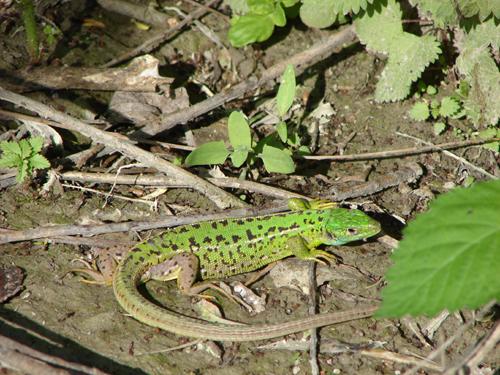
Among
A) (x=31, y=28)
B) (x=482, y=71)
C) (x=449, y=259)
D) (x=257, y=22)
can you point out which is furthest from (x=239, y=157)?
(x=482, y=71)

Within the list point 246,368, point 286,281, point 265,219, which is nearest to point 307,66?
point 265,219

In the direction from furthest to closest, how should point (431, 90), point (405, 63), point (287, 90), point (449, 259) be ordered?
point (431, 90) < point (405, 63) < point (287, 90) < point (449, 259)

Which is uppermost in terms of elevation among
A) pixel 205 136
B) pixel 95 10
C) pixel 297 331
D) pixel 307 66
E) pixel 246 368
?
pixel 95 10

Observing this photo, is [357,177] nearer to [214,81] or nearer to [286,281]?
[286,281]

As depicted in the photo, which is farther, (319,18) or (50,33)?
(319,18)

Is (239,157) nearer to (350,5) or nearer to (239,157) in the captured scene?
(239,157)

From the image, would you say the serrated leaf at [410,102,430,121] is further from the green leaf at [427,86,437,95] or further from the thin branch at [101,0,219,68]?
the thin branch at [101,0,219,68]

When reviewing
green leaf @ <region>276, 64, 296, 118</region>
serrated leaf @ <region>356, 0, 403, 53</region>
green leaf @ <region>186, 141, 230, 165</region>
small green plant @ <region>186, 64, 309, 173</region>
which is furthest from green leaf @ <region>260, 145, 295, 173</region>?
serrated leaf @ <region>356, 0, 403, 53</region>
